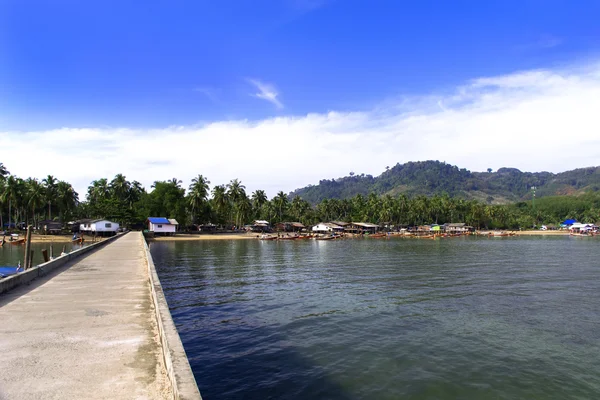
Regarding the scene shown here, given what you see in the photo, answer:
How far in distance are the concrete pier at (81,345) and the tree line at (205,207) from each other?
3284 inches

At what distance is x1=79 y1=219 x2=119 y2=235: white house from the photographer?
257ft

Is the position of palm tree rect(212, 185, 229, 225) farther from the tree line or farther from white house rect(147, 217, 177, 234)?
white house rect(147, 217, 177, 234)

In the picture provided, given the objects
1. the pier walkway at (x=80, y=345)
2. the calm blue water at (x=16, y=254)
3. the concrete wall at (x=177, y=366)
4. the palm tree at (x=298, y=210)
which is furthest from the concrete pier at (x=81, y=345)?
the palm tree at (x=298, y=210)

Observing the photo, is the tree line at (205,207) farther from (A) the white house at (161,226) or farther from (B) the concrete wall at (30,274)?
(B) the concrete wall at (30,274)

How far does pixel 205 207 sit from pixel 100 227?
37.9 meters

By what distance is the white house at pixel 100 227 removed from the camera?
78.2 metres

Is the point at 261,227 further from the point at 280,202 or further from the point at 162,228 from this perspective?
the point at 162,228

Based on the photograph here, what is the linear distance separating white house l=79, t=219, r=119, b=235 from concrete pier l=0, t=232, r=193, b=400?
69.3 metres

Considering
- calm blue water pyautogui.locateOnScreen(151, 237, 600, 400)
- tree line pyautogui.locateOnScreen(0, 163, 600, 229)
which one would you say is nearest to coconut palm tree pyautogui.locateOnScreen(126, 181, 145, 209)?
tree line pyautogui.locateOnScreen(0, 163, 600, 229)

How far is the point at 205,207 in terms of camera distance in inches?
4486

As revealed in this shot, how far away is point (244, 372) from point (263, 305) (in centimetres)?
859

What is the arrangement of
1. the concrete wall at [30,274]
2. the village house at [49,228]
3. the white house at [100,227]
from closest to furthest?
the concrete wall at [30,274] < the white house at [100,227] < the village house at [49,228]

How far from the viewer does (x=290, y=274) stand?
107ft

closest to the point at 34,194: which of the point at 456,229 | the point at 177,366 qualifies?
the point at 177,366
